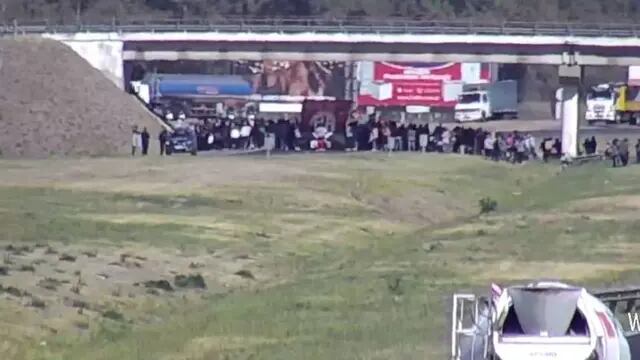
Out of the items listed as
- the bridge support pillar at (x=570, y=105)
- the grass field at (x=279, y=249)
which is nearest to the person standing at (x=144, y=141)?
the grass field at (x=279, y=249)

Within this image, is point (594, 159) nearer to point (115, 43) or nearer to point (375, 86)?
point (115, 43)

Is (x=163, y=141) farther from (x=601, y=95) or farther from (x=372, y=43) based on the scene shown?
(x=601, y=95)

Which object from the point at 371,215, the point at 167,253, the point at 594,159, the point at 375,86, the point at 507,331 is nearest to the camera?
the point at 507,331

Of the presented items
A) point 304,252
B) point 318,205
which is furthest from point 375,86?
point 304,252

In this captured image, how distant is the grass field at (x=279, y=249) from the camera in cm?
2744

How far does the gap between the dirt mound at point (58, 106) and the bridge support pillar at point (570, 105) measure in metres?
19.7

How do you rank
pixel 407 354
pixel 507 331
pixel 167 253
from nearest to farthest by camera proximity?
pixel 507 331
pixel 407 354
pixel 167 253

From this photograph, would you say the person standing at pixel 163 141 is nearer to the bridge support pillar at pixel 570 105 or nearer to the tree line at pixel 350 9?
the bridge support pillar at pixel 570 105

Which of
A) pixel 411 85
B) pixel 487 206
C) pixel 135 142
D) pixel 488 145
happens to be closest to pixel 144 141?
pixel 135 142

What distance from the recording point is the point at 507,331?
60.5 feet

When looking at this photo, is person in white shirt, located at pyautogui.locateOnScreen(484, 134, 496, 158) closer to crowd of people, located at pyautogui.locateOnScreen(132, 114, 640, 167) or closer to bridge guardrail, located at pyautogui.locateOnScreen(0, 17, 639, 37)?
crowd of people, located at pyautogui.locateOnScreen(132, 114, 640, 167)

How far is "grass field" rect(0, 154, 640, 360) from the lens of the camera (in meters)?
27.4

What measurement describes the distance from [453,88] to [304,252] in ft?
308

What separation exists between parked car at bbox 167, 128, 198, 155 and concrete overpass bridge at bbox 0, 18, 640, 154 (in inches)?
448
